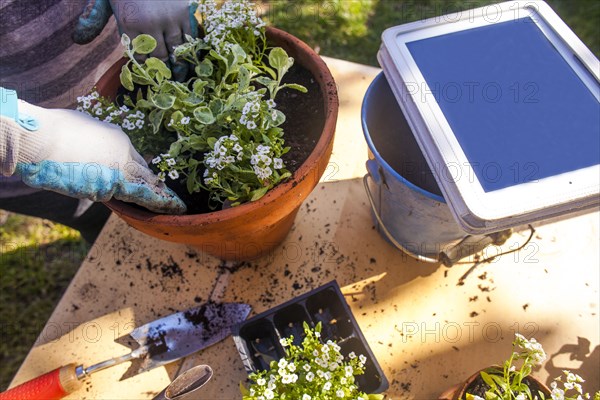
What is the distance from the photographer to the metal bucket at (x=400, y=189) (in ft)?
3.17

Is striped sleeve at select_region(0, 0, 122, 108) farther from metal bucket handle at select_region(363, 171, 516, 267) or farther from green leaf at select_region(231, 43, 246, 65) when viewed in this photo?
metal bucket handle at select_region(363, 171, 516, 267)

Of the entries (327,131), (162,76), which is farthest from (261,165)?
(162,76)

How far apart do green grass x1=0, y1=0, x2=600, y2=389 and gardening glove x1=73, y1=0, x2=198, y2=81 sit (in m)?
1.14

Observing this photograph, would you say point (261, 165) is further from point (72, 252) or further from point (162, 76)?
point (72, 252)

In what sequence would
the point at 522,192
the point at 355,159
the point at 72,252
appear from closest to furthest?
the point at 522,192 < the point at 355,159 < the point at 72,252

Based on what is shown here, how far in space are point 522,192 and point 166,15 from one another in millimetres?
748

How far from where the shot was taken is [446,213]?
0.95m

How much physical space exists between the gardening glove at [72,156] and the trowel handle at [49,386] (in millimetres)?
411

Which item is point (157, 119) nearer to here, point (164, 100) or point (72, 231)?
point (164, 100)

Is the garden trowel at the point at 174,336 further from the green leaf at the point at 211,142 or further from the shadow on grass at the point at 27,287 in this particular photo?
the shadow on grass at the point at 27,287

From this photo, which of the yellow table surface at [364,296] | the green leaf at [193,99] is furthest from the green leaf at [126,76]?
the yellow table surface at [364,296]

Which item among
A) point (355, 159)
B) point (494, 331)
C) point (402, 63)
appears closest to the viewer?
point (402, 63)

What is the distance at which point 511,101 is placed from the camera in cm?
88

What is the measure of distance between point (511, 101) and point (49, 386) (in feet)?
3.40
